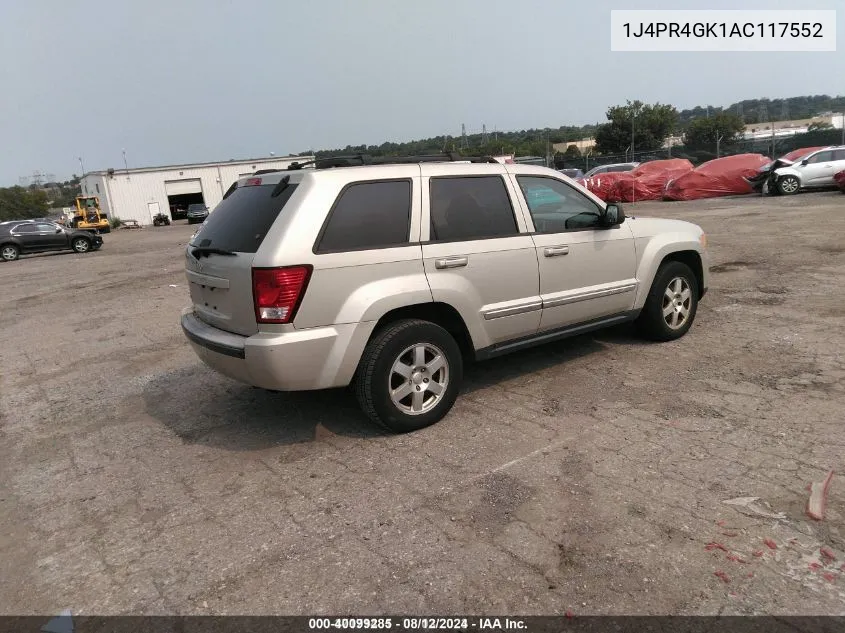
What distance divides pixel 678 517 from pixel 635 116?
5658cm

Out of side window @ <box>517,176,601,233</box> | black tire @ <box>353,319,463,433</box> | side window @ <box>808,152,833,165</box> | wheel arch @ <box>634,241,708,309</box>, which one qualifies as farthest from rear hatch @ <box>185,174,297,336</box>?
side window @ <box>808,152,833,165</box>

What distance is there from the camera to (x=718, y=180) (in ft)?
77.9

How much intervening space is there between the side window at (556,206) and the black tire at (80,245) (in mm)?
25896

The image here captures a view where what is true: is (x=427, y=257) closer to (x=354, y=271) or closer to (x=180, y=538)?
(x=354, y=271)

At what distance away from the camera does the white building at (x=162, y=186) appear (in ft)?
181

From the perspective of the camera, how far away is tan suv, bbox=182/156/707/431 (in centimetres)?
368

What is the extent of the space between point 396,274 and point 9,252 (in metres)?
26.1

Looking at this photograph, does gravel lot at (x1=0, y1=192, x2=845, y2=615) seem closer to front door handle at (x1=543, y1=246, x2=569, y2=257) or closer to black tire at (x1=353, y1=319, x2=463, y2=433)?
black tire at (x1=353, y1=319, x2=463, y2=433)

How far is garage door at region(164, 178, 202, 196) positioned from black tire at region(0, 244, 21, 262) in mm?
35197

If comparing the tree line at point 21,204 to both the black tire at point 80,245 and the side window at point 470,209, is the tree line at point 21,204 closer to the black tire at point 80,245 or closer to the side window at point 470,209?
the black tire at point 80,245

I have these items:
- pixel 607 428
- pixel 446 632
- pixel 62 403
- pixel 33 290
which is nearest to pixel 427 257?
pixel 607 428

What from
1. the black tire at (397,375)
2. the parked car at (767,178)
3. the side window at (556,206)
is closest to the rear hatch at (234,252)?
the black tire at (397,375)

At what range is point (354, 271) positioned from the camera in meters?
3.79

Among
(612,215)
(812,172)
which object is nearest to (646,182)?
(812,172)
